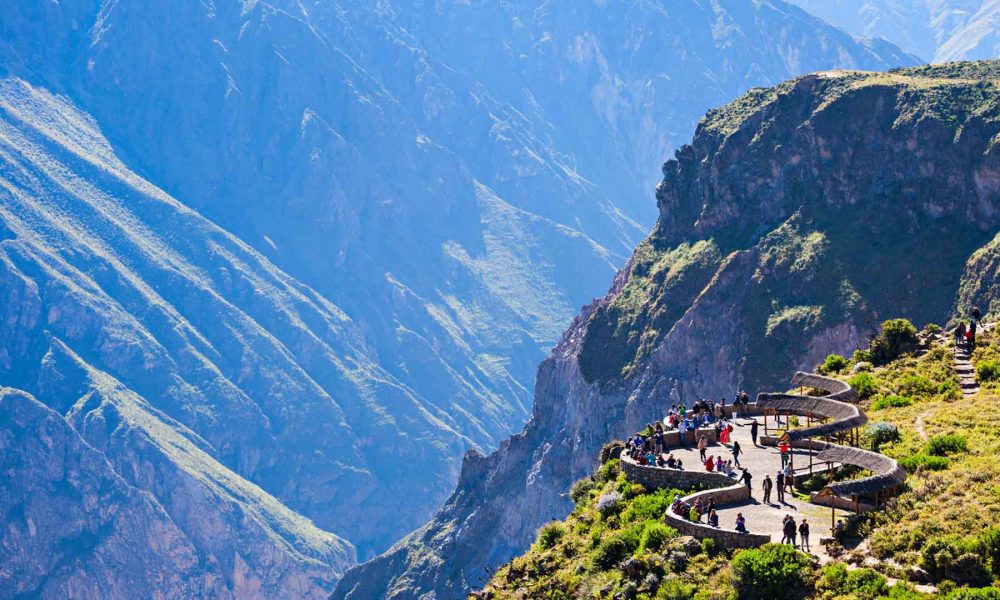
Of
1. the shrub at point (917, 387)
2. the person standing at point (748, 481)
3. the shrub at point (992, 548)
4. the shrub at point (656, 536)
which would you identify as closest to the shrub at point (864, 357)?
the shrub at point (917, 387)

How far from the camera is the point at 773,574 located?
52750mm

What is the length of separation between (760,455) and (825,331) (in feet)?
400

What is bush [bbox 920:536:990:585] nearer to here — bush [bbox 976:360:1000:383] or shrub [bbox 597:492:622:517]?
shrub [bbox 597:492:622:517]

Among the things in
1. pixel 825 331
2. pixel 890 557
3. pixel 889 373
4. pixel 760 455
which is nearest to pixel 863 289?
pixel 825 331

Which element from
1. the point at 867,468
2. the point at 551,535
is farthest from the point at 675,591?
the point at 551,535

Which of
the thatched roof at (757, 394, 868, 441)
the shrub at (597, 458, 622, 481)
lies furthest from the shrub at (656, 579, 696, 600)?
the shrub at (597, 458, 622, 481)

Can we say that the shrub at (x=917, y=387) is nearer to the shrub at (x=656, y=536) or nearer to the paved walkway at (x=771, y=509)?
the paved walkway at (x=771, y=509)

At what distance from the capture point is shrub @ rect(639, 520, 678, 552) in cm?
6047

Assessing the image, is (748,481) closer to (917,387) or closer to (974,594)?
(974,594)

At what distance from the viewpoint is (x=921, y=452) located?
64562mm

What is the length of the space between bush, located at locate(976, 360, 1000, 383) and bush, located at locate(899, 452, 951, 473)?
19.5m

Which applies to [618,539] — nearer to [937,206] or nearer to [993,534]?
[993,534]

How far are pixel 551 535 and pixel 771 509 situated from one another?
1466 centimetres

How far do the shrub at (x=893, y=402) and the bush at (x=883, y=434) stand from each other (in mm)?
8924
